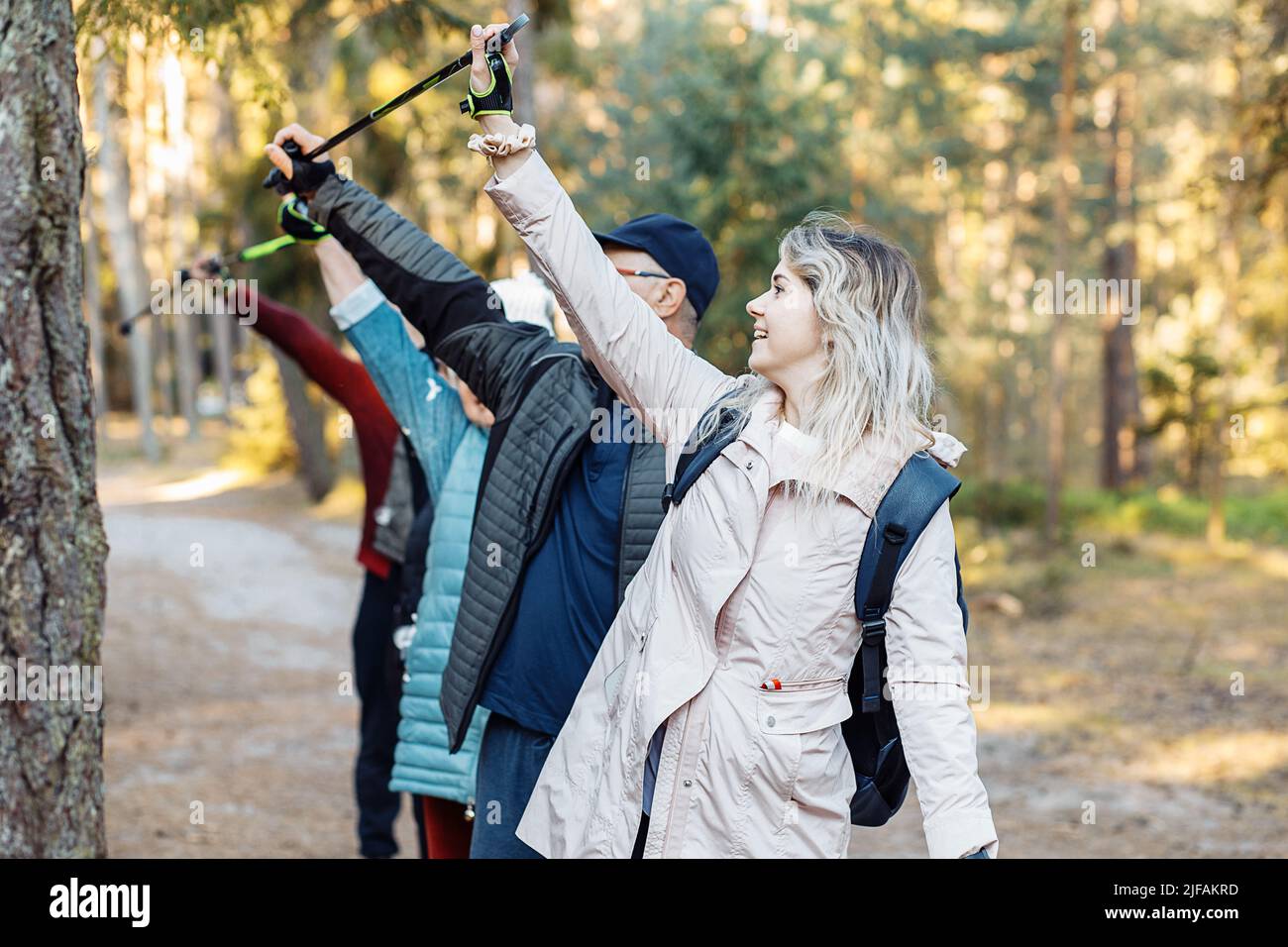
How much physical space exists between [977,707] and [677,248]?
26.8 feet

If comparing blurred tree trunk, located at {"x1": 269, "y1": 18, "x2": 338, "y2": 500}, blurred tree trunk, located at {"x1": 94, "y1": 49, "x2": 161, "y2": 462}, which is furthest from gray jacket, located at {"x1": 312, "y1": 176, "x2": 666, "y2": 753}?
blurred tree trunk, located at {"x1": 94, "y1": 49, "x2": 161, "y2": 462}

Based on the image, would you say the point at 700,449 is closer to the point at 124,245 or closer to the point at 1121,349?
the point at 1121,349

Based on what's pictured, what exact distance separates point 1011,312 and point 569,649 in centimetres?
3195

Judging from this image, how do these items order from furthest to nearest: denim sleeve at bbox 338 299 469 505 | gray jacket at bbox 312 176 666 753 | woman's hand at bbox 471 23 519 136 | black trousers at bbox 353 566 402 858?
1. black trousers at bbox 353 566 402 858
2. denim sleeve at bbox 338 299 469 505
3. gray jacket at bbox 312 176 666 753
4. woman's hand at bbox 471 23 519 136

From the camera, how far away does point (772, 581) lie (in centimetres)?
239

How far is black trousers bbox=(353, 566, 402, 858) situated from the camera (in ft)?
17.6

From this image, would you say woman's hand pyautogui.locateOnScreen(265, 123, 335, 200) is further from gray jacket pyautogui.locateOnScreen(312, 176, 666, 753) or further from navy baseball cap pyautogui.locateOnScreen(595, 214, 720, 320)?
navy baseball cap pyautogui.locateOnScreen(595, 214, 720, 320)

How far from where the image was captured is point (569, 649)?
2.85m

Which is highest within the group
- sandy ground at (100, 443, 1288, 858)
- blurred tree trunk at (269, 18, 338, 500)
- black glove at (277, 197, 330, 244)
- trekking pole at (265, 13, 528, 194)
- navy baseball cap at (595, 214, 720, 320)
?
blurred tree trunk at (269, 18, 338, 500)

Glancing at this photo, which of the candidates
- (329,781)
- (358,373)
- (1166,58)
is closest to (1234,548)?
(1166,58)

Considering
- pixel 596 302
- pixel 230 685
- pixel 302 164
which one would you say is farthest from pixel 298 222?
pixel 230 685

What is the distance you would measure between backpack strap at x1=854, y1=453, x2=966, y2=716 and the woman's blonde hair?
76mm

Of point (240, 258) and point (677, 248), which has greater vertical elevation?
point (240, 258)
